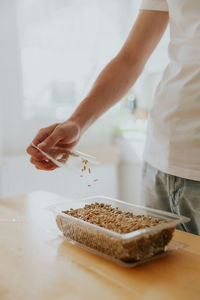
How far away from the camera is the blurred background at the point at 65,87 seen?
7.91 ft

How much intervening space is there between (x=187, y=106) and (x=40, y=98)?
6.29 feet

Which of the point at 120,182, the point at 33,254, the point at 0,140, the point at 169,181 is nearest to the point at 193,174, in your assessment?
the point at 169,181

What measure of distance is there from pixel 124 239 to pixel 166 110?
48 centimetres

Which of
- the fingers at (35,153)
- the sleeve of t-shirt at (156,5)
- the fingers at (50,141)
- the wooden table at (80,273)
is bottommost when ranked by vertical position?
the wooden table at (80,273)

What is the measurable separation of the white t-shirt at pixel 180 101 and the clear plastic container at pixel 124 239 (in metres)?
0.22

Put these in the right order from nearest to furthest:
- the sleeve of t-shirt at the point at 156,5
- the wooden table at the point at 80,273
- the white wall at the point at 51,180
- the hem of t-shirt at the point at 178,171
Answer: the wooden table at the point at 80,273 → the hem of t-shirt at the point at 178,171 → the sleeve of t-shirt at the point at 156,5 → the white wall at the point at 51,180

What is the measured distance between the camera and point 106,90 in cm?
106

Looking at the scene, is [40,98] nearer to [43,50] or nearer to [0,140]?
[43,50]

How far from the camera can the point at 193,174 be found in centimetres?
88

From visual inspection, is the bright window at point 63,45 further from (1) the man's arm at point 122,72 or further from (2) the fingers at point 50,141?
(2) the fingers at point 50,141

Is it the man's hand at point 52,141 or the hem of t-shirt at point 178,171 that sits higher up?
the man's hand at point 52,141

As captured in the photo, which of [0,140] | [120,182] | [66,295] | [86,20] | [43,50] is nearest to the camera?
[66,295]

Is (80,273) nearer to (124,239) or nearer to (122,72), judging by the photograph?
(124,239)

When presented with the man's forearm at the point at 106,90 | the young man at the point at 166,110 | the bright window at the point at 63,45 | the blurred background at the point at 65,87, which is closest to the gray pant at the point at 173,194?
the young man at the point at 166,110
